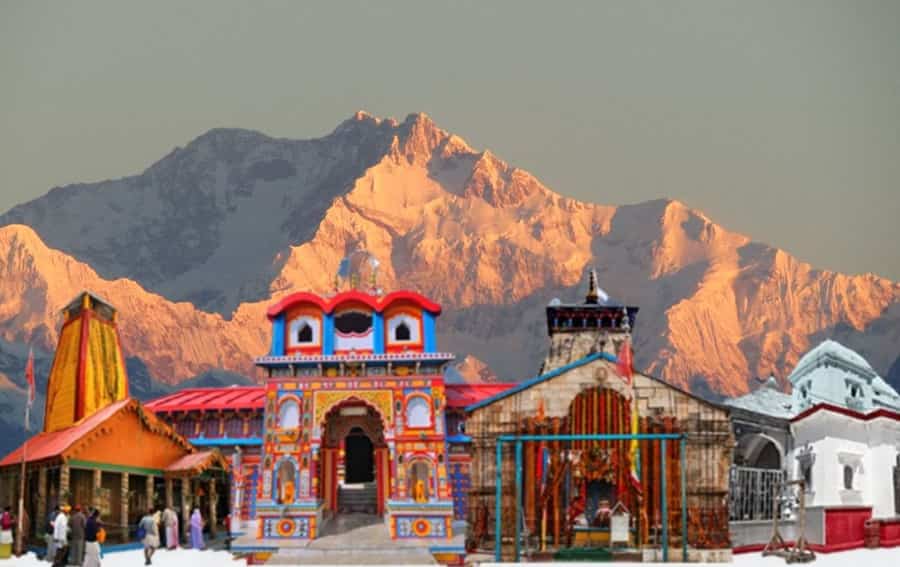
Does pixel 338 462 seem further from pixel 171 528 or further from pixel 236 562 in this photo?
pixel 236 562

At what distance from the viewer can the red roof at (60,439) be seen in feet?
119

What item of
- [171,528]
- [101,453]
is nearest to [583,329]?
[171,528]

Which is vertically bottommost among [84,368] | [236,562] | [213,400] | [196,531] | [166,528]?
[236,562]

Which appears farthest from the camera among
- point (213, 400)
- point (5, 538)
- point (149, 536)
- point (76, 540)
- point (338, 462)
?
point (213, 400)

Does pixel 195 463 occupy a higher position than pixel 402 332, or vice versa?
pixel 402 332

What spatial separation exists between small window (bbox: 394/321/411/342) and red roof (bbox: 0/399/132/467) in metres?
7.95

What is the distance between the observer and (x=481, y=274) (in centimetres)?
7812

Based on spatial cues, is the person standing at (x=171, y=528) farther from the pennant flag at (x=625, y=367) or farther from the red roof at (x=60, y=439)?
the pennant flag at (x=625, y=367)

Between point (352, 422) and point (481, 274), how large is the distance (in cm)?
3731

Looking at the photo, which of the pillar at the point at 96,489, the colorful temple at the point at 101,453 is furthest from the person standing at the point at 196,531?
the pillar at the point at 96,489

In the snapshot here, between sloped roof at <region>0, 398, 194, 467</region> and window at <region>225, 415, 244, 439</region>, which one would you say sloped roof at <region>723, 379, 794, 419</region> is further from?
sloped roof at <region>0, 398, 194, 467</region>

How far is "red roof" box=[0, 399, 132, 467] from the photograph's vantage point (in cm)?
3634

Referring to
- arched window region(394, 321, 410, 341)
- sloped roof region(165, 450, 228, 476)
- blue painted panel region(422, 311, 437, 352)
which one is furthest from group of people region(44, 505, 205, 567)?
blue painted panel region(422, 311, 437, 352)

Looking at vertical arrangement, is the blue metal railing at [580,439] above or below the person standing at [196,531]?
above
